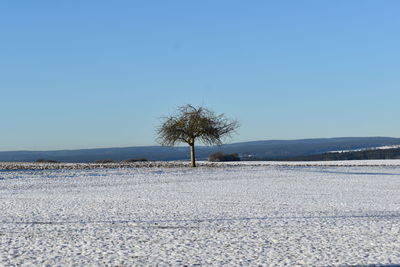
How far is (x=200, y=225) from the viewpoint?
14133 mm

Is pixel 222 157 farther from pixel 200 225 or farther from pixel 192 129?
pixel 200 225

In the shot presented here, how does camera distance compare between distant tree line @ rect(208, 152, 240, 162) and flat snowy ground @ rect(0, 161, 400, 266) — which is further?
distant tree line @ rect(208, 152, 240, 162)

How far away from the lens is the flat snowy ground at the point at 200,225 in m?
10.4

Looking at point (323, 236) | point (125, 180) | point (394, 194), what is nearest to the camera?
point (323, 236)

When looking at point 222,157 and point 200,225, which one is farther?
point 222,157

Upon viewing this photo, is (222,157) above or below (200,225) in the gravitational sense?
above

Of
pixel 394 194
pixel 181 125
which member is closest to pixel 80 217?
pixel 394 194

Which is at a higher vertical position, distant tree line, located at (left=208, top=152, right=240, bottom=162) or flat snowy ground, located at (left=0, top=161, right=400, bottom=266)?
distant tree line, located at (left=208, top=152, right=240, bottom=162)

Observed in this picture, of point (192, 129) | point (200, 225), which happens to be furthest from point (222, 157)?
point (200, 225)

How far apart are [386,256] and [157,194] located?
1363 centimetres

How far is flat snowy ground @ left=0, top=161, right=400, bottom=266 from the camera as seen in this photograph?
10398 millimetres

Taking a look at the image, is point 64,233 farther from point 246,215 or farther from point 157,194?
point 157,194

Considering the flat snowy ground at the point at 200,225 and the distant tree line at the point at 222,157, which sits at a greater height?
the distant tree line at the point at 222,157

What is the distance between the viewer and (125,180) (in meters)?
31.6
